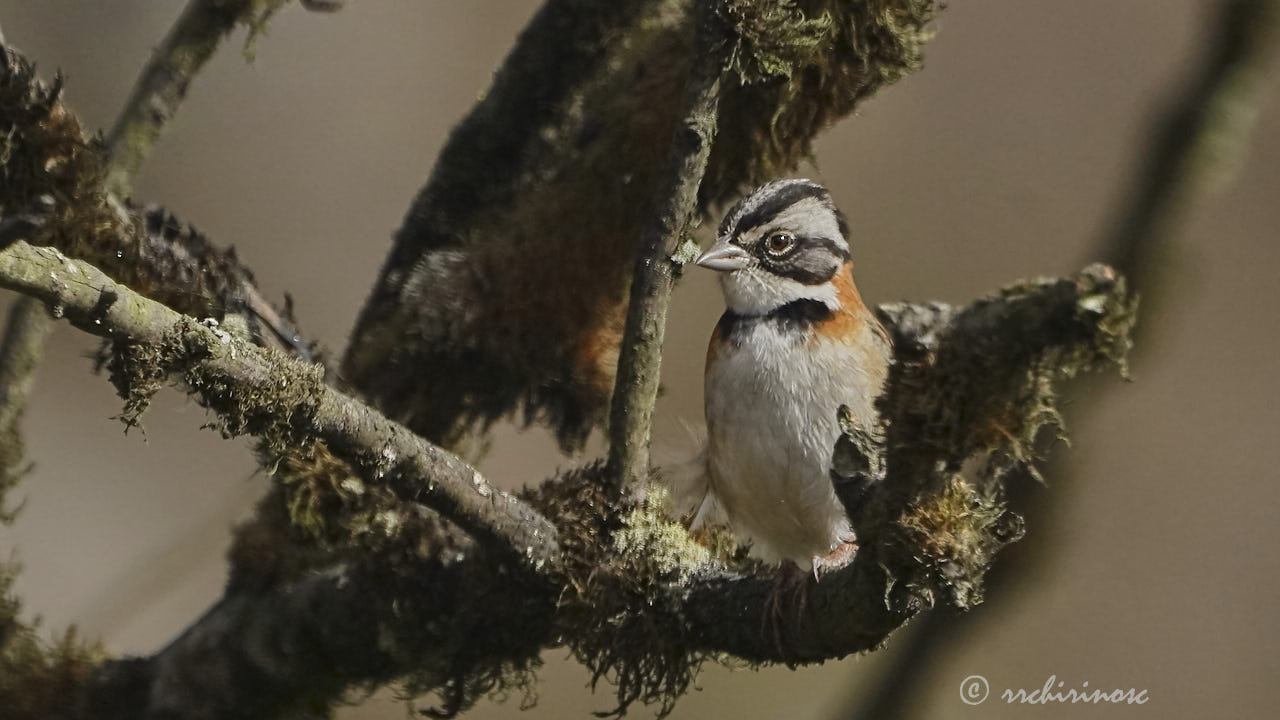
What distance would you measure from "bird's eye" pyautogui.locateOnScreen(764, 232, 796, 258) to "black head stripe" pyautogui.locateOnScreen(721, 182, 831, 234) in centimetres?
11

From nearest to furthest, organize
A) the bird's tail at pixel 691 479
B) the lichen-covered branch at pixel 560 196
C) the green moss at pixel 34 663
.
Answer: the lichen-covered branch at pixel 560 196 < the green moss at pixel 34 663 < the bird's tail at pixel 691 479

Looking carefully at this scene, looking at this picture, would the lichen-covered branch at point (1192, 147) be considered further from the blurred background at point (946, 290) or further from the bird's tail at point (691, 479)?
the blurred background at point (946, 290)

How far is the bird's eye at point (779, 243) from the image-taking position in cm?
423

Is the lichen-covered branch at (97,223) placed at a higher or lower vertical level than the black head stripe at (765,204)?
lower

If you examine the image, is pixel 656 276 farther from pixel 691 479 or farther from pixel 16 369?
pixel 16 369

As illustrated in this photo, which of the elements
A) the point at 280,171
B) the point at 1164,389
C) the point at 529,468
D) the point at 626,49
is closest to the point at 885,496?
the point at 626,49

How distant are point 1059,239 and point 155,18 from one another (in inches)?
204

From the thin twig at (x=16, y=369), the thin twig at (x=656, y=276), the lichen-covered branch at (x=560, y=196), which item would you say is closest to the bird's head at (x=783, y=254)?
the lichen-covered branch at (x=560, y=196)

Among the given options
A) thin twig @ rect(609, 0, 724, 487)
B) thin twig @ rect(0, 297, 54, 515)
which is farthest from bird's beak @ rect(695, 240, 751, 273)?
thin twig @ rect(0, 297, 54, 515)

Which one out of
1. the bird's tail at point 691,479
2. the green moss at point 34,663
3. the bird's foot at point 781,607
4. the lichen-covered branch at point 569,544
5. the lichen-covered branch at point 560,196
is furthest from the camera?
the bird's tail at point 691,479

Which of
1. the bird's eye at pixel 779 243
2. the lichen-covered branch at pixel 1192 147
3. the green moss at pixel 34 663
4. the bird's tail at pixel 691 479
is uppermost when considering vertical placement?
the lichen-covered branch at pixel 1192 147

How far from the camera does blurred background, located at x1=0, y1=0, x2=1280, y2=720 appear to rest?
6809mm

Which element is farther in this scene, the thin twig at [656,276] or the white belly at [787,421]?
the white belly at [787,421]

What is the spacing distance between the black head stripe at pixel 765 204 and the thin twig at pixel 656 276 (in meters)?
0.70
